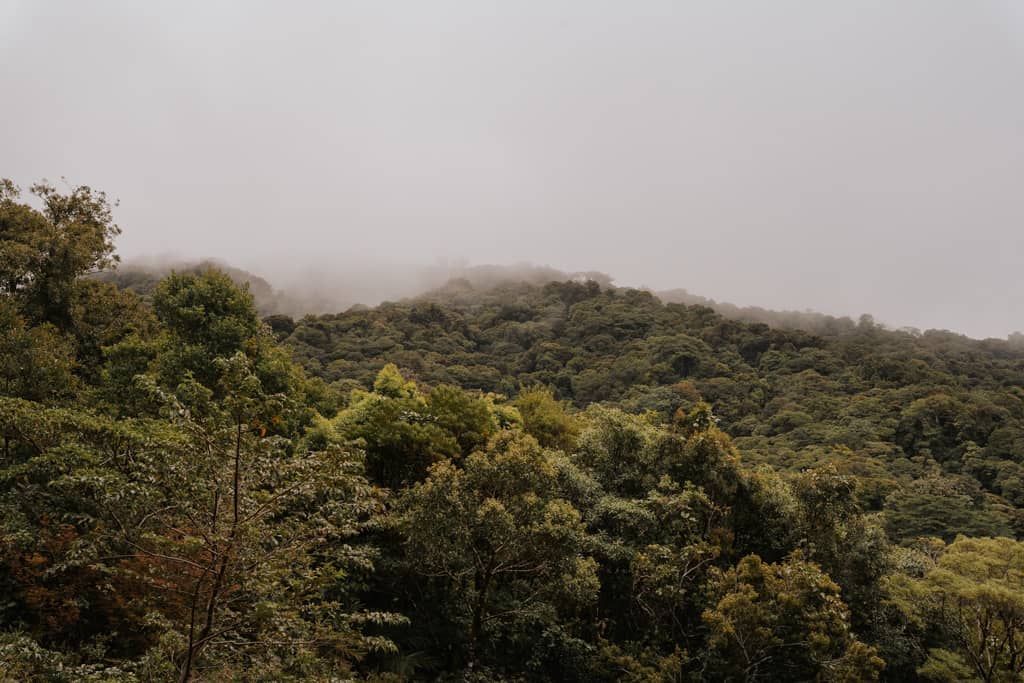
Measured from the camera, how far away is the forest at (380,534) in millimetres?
6137

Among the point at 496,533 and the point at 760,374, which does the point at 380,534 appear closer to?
the point at 496,533

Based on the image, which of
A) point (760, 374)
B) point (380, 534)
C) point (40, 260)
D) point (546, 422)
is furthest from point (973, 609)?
point (760, 374)

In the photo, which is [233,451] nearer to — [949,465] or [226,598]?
[226,598]

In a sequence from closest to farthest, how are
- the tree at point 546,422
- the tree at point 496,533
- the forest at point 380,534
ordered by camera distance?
the forest at point 380,534 < the tree at point 496,533 < the tree at point 546,422

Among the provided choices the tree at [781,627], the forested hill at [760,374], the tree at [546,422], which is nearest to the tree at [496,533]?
the tree at [781,627]

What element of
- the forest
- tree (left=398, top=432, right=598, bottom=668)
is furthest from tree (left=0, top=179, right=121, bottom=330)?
tree (left=398, top=432, right=598, bottom=668)

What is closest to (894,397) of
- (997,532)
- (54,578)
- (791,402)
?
(791,402)

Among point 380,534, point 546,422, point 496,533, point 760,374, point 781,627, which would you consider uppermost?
point 546,422

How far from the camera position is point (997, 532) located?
25656mm

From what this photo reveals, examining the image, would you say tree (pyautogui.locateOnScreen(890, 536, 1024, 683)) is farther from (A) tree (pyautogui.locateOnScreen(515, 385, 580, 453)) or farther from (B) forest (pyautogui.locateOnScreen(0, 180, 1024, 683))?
(A) tree (pyautogui.locateOnScreen(515, 385, 580, 453))

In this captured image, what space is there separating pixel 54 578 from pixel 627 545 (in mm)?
10622

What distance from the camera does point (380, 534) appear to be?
12.4 m

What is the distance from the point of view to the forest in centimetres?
614

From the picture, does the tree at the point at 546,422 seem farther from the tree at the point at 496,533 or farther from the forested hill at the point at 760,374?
the tree at the point at 496,533
